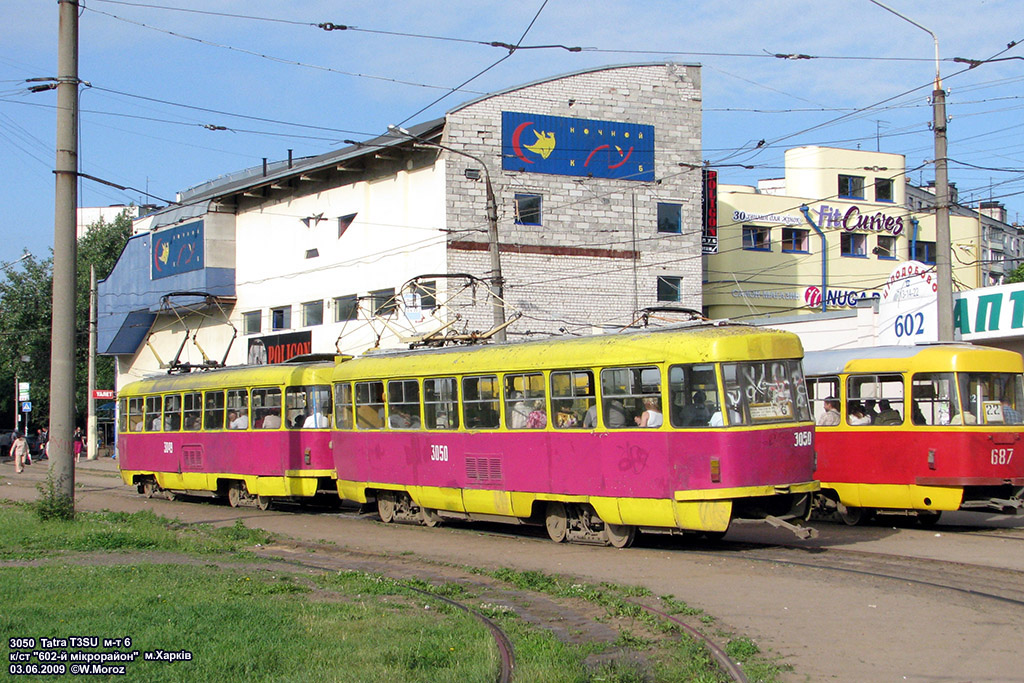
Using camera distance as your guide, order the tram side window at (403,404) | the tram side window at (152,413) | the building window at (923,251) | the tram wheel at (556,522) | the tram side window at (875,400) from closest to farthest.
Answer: the tram wheel at (556,522) → the tram side window at (875,400) → the tram side window at (403,404) → the tram side window at (152,413) → the building window at (923,251)

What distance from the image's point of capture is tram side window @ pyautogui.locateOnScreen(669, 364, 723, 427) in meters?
12.7

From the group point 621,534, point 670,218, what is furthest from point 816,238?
point 621,534

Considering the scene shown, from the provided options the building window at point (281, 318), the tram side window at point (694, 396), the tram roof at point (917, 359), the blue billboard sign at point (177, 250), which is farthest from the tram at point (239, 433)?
the blue billboard sign at point (177, 250)

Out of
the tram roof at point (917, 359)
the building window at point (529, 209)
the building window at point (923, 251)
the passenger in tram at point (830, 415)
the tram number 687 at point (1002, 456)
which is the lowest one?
the tram number 687 at point (1002, 456)

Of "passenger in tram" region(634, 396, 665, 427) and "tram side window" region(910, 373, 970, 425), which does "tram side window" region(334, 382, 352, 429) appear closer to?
"passenger in tram" region(634, 396, 665, 427)

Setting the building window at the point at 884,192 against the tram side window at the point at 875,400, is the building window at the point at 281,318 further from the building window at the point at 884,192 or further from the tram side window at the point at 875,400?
the tram side window at the point at 875,400

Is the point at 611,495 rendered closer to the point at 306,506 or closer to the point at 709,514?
the point at 709,514

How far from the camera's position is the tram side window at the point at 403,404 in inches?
679

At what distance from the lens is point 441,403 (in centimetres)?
1669

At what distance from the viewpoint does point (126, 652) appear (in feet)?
23.8

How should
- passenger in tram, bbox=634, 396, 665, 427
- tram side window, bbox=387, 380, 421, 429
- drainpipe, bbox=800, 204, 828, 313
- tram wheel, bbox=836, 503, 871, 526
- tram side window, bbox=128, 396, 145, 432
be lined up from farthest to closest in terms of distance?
drainpipe, bbox=800, 204, 828, 313 → tram side window, bbox=128, 396, 145, 432 → tram side window, bbox=387, 380, 421, 429 → tram wheel, bbox=836, 503, 871, 526 → passenger in tram, bbox=634, 396, 665, 427

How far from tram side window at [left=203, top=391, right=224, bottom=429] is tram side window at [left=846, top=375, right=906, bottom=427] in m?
12.9

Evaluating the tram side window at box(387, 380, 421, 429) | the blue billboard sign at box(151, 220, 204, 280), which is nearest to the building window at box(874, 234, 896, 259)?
the blue billboard sign at box(151, 220, 204, 280)

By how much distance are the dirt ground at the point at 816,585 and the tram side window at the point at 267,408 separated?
196 centimetres
